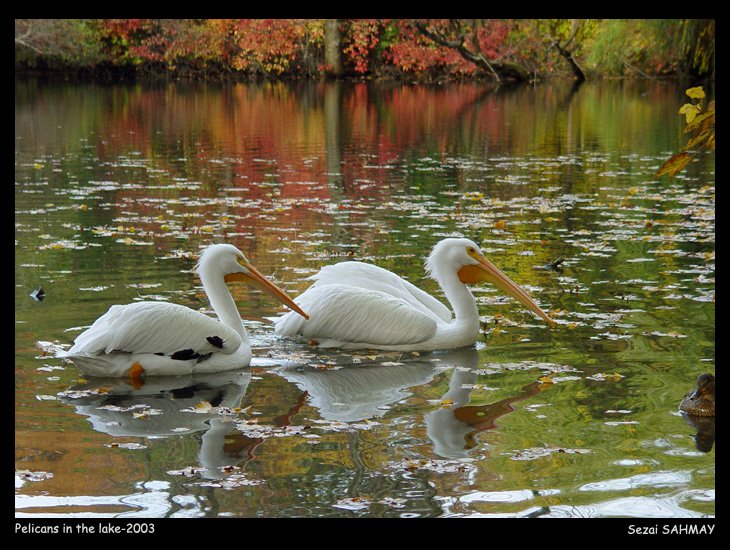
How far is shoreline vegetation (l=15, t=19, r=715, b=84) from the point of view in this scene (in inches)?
1553

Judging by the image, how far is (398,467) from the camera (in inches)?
201

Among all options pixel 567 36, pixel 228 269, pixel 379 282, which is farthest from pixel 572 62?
pixel 228 269

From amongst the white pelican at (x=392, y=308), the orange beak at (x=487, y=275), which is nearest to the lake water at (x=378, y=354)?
the white pelican at (x=392, y=308)

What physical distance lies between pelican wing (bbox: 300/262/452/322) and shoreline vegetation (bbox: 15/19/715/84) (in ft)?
102

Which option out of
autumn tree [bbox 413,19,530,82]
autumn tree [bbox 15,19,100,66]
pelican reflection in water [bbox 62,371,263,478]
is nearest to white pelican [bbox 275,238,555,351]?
pelican reflection in water [bbox 62,371,263,478]

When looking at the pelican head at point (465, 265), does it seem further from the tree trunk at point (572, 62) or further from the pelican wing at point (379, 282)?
the tree trunk at point (572, 62)

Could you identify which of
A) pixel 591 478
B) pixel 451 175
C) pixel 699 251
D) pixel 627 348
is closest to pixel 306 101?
pixel 451 175

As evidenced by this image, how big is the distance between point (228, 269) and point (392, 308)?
1054 mm

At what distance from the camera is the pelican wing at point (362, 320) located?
7.18 metres

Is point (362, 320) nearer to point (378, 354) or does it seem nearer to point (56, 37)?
point (378, 354)

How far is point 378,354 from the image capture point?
724 centimetres
